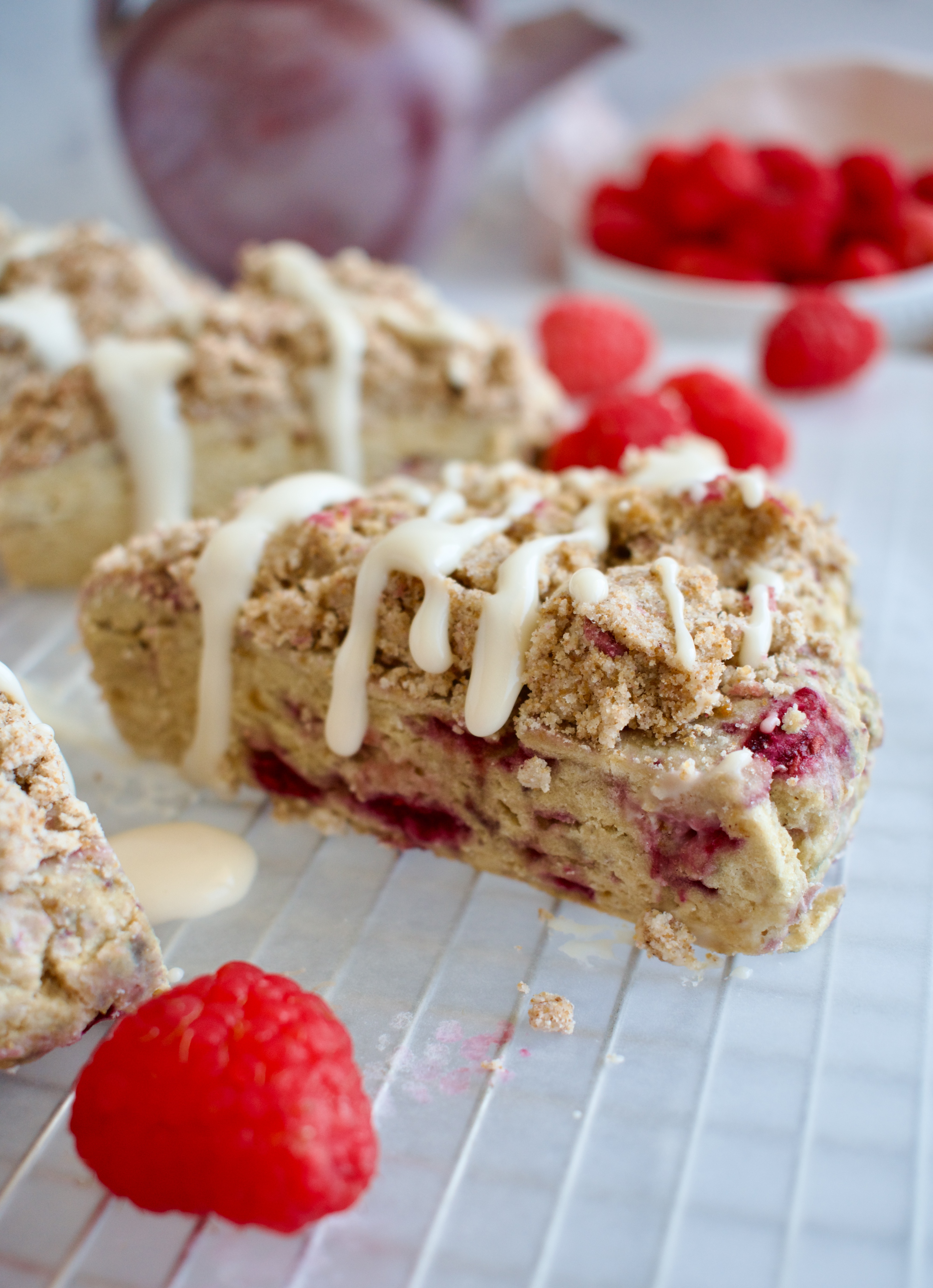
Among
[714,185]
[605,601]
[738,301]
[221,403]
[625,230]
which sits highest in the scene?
[605,601]

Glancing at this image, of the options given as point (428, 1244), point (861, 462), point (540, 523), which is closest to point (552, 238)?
point (861, 462)

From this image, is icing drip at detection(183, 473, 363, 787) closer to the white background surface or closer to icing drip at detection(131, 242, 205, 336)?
the white background surface

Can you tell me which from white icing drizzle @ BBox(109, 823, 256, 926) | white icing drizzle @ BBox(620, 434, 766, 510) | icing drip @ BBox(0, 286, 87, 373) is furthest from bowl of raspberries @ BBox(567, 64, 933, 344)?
white icing drizzle @ BBox(109, 823, 256, 926)

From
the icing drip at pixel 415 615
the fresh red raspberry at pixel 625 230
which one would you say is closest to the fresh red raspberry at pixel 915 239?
the fresh red raspberry at pixel 625 230

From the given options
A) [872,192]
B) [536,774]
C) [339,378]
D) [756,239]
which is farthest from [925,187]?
[536,774]

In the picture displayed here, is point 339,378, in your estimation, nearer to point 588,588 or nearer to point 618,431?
point 618,431

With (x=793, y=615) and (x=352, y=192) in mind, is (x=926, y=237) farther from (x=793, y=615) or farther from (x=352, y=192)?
(x=793, y=615)

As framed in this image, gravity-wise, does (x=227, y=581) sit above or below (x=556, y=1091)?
above
